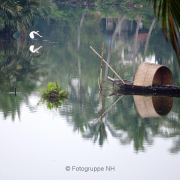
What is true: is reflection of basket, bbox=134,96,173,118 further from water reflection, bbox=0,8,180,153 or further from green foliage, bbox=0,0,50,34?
green foliage, bbox=0,0,50,34

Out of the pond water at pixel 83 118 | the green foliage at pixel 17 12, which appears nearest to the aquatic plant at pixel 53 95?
the pond water at pixel 83 118

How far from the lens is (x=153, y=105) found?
1517 cm

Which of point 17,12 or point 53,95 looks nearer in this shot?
point 53,95

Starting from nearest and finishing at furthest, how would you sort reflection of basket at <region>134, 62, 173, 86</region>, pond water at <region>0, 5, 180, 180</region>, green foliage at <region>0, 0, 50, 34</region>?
pond water at <region>0, 5, 180, 180</region>, reflection of basket at <region>134, 62, 173, 86</region>, green foliage at <region>0, 0, 50, 34</region>

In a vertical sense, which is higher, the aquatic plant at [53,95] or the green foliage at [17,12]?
the green foliage at [17,12]

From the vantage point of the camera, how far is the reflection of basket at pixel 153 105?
14.4m

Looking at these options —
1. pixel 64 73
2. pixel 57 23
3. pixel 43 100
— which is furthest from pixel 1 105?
pixel 57 23

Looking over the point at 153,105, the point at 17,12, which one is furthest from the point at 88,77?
the point at 17,12

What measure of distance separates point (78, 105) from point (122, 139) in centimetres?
396

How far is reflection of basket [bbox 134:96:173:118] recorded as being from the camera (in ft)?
47.3

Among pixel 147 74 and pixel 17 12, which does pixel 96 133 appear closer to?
pixel 147 74

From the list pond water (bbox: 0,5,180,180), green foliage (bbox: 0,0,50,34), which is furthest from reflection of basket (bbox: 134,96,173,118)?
green foliage (bbox: 0,0,50,34)

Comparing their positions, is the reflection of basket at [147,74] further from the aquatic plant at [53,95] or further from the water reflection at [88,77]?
the aquatic plant at [53,95]

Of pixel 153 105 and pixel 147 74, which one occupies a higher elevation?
pixel 147 74
